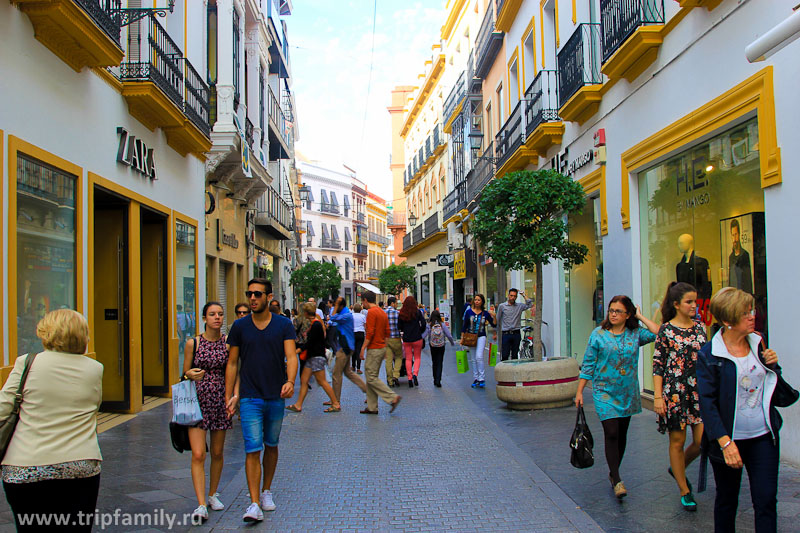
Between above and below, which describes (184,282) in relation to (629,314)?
above

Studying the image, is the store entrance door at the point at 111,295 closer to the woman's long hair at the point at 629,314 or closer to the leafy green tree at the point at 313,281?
the woman's long hair at the point at 629,314

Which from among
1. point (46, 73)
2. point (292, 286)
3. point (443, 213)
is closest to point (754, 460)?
point (46, 73)

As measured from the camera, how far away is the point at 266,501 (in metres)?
5.57

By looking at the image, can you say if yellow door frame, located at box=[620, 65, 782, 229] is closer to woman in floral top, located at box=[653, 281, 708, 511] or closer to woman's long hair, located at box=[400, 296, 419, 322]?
woman in floral top, located at box=[653, 281, 708, 511]

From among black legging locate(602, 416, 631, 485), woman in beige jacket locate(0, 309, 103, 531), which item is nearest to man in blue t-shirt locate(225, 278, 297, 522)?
woman in beige jacket locate(0, 309, 103, 531)

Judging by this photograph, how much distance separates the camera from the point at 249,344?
18.2 feet

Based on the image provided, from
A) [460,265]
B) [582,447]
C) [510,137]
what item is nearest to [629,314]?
[582,447]

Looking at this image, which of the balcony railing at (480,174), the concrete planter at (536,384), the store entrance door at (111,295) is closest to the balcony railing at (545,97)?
the balcony railing at (480,174)

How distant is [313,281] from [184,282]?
102ft

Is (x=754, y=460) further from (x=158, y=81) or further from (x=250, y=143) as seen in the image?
(x=250, y=143)

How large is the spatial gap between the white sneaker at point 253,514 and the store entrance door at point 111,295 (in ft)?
20.3

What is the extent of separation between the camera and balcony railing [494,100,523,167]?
16969mm

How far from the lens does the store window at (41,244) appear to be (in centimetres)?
734

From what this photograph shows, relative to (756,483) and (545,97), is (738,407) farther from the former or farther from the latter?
(545,97)
